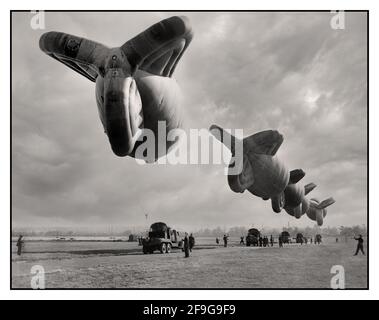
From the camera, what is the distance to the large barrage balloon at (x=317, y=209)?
3609 cm

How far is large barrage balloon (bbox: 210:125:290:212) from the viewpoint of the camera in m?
20.9

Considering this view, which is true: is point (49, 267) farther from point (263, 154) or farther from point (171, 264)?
point (263, 154)

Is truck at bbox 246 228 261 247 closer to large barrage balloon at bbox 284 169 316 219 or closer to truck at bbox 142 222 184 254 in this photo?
large barrage balloon at bbox 284 169 316 219

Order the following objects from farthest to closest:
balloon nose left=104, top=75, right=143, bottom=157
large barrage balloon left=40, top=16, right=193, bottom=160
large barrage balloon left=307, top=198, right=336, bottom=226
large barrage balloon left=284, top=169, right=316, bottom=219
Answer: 1. large barrage balloon left=307, top=198, right=336, bottom=226
2. large barrage balloon left=284, top=169, right=316, bottom=219
3. large barrage balloon left=40, top=16, right=193, bottom=160
4. balloon nose left=104, top=75, right=143, bottom=157

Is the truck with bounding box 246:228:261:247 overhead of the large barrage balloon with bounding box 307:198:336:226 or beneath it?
beneath

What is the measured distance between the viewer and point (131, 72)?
12.9 m

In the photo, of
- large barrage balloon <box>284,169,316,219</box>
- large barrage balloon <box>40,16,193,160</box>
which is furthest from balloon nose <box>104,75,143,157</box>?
large barrage balloon <box>284,169,316,219</box>

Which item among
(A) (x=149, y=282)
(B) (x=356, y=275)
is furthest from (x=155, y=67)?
(B) (x=356, y=275)

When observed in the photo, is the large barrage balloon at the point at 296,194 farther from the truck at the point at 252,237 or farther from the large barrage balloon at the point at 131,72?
the large barrage balloon at the point at 131,72

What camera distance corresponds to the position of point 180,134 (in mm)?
16078

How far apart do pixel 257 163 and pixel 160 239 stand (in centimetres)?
917

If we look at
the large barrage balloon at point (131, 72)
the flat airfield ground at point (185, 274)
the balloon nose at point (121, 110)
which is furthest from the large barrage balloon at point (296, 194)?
the balloon nose at point (121, 110)

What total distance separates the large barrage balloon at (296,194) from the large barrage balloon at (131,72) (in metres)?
12.6

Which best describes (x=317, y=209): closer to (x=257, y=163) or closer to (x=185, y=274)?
(x=257, y=163)
